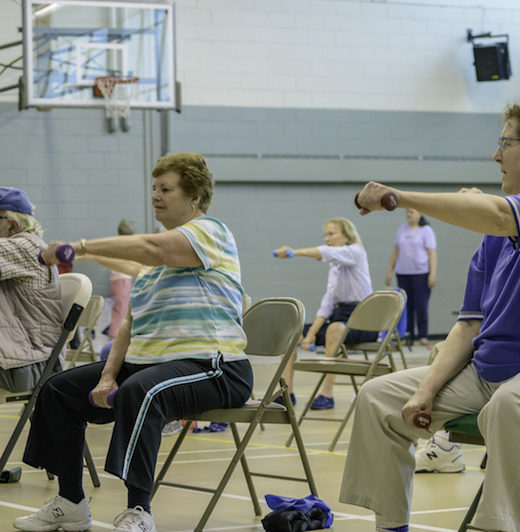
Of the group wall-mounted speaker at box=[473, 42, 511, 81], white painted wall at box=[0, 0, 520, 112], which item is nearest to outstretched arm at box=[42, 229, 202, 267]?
white painted wall at box=[0, 0, 520, 112]

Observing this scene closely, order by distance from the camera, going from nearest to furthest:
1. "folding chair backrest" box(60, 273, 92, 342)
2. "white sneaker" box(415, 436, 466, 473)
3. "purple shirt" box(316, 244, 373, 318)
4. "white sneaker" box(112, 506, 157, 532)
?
"white sneaker" box(112, 506, 157, 532) < "folding chair backrest" box(60, 273, 92, 342) < "white sneaker" box(415, 436, 466, 473) < "purple shirt" box(316, 244, 373, 318)

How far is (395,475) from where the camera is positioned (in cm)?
227

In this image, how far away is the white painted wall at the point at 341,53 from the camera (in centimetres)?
1038

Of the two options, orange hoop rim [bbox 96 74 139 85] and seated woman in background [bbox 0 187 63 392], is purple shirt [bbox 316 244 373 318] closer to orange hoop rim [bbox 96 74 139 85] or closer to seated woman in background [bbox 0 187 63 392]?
seated woman in background [bbox 0 187 63 392]

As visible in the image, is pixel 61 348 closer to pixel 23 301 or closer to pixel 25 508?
pixel 23 301

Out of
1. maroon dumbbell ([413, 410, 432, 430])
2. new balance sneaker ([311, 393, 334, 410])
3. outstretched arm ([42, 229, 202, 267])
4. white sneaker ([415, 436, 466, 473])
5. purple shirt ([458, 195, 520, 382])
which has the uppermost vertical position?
outstretched arm ([42, 229, 202, 267])

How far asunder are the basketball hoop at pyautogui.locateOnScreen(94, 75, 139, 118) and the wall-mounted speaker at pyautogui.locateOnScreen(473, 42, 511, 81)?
16.1 feet

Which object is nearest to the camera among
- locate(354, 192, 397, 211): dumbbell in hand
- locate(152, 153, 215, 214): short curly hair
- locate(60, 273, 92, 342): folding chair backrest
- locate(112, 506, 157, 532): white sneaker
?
locate(354, 192, 397, 211): dumbbell in hand

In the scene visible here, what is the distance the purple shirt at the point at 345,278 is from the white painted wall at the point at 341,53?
4737mm

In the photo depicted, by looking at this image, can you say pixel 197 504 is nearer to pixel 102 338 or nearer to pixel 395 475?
pixel 395 475

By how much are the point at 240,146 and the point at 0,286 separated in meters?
7.30

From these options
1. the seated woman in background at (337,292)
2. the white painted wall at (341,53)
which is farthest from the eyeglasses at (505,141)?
the white painted wall at (341,53)

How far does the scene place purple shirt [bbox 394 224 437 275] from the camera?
10195 millimetres

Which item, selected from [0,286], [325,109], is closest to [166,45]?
[325,109]
